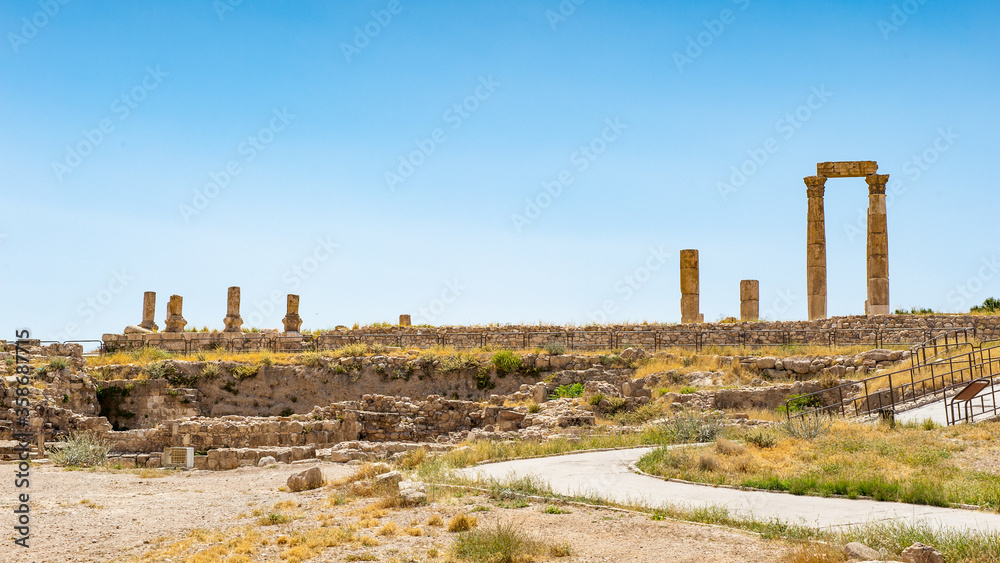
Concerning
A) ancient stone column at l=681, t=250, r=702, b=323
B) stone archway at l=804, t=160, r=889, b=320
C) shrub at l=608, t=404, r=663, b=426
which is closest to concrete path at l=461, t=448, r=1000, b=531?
shrub at l=608, t=404, r=663, b=426

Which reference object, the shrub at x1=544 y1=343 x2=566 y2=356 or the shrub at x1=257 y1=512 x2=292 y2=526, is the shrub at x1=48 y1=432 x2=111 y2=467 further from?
the shrub at x1=544 y1=343 x2=566 y2=356

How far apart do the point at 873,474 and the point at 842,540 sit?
4217 millimetres

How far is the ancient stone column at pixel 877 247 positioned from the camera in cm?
3434

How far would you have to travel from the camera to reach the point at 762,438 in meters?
16.1

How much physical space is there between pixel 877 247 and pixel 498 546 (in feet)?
97.8

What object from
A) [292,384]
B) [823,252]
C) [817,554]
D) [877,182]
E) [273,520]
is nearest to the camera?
[817,554]

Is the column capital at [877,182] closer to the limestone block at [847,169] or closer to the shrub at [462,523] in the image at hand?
the limestone block at [847,169]

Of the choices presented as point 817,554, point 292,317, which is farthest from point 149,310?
point 817,554

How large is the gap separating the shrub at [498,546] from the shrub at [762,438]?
25.1 feet

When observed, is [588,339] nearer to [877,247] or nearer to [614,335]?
Result: [614,335]

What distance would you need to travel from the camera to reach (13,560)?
1034 cm

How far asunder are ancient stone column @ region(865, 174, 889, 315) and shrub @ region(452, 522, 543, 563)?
28587 millimetres

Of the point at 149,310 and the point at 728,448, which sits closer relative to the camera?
the point at 728,448

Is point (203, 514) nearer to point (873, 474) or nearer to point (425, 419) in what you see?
point (873, 474)
